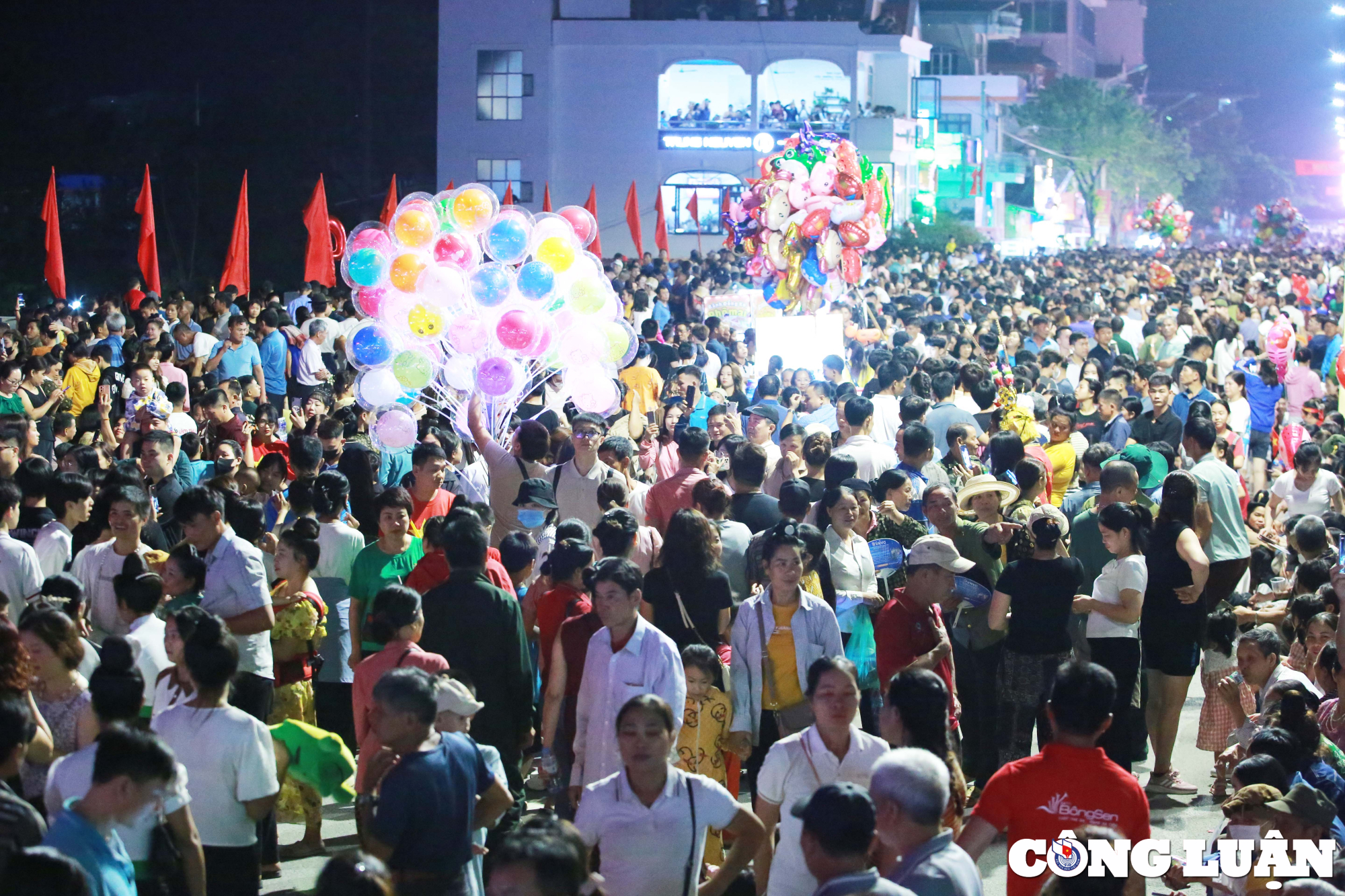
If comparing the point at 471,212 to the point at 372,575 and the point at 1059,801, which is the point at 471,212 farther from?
the point at 1059,801

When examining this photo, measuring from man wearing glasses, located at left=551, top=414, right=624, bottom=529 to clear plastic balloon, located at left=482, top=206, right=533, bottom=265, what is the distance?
4.93 feet

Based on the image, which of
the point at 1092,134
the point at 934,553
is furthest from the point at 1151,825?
the point at 1092,134

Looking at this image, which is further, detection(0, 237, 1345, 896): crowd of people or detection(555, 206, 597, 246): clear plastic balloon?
detection(555, 206, 597, 246): clear plastic balloon

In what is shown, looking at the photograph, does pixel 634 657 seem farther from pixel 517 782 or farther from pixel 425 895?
pixel 425 895

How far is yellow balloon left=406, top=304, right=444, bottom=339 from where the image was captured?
8.90 meters

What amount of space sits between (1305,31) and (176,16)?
184498 mm

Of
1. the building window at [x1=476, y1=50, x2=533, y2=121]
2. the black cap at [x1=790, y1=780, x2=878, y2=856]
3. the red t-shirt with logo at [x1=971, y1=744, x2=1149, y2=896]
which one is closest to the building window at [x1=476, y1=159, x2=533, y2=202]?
the building window at [x1=476, y1=50, x2=533, y2=121]

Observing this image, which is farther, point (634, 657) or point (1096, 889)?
point (634, 657)

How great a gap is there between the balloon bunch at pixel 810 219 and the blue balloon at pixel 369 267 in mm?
5606

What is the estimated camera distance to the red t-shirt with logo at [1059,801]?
4.16m

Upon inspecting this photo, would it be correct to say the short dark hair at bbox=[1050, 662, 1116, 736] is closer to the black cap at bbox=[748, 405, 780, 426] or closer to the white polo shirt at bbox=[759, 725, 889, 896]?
the white polo shirt at bbox=[759, 725, 889, 896]

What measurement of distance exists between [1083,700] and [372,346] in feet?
18.8

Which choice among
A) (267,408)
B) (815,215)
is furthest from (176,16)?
(267,408)

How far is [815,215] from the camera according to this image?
13852mm
